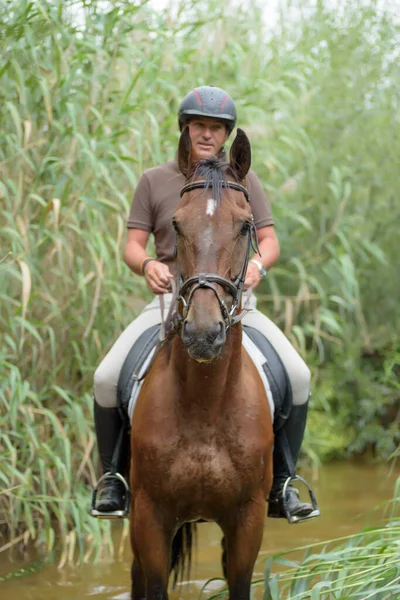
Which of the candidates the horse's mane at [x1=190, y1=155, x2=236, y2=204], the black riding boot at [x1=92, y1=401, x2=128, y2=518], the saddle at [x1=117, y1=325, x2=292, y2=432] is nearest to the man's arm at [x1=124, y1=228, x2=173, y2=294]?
the saddle at [x1=117, y1=325, x2=292, y2=432]

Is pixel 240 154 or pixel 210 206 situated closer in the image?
pixel 210 206

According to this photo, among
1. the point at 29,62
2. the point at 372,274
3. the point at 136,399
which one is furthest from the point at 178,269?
the point at 372,274

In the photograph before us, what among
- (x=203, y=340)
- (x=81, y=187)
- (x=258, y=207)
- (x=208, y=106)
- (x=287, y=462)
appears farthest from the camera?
(x=81, y=187)

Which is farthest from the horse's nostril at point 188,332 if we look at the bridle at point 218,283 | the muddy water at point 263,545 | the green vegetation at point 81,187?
the green vegetation at point 81,187

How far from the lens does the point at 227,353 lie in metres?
3.42

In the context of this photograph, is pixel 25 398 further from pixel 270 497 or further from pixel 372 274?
pixel 372 274

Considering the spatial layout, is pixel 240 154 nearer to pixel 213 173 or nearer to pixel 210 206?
pixel 213 173

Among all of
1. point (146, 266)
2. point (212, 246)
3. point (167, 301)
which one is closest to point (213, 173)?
point (212, 246)

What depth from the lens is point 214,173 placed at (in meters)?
3.33

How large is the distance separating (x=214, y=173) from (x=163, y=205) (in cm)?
87

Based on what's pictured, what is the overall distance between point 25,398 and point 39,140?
62.5 inches

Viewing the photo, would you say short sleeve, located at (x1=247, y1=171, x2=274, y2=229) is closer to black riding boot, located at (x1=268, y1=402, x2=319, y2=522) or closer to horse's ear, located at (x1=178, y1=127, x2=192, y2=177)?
horse's ear, located at (x1=178, y1=127, x2=192, y2=177)

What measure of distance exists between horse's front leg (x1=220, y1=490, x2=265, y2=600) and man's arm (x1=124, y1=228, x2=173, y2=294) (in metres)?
0.92

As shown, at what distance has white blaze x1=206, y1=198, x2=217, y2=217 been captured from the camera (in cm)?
319
